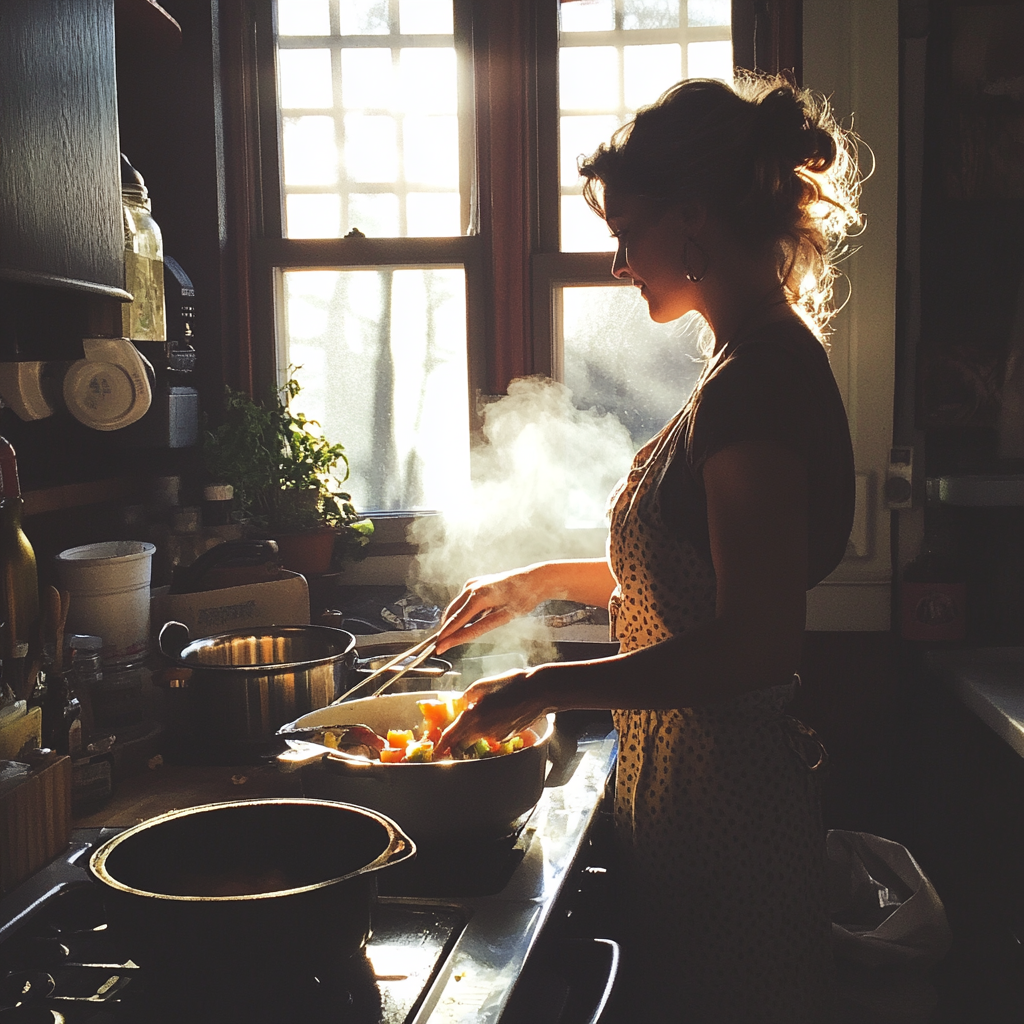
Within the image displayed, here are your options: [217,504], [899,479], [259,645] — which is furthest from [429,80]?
[259,645]

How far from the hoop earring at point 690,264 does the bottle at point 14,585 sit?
3.22 feet

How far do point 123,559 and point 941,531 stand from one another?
1900 mm

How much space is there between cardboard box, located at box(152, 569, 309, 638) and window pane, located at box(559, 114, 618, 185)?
1468mm

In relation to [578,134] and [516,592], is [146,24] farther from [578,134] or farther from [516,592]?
[516,592]

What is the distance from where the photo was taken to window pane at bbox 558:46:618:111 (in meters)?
2.93

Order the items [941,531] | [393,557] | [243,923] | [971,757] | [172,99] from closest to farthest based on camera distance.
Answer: [243,923], [971,757], [941,531], [172,99], [393,557]

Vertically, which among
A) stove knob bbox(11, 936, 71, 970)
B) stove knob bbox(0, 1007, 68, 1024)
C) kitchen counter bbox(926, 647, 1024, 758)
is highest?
stove knob bbox(0, 1007, 68, 1024)

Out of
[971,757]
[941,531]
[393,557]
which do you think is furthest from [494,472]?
[971,757]

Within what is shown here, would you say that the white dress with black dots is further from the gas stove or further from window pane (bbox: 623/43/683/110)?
window pane (bbox: 623/43/683/110)

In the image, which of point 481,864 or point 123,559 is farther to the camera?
point 123,559

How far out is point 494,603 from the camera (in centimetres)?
176

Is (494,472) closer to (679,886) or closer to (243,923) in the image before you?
(679,886)

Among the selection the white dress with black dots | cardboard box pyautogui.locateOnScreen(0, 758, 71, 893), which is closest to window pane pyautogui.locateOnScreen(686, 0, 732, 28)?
the white dress with black dots

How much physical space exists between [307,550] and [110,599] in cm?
88
